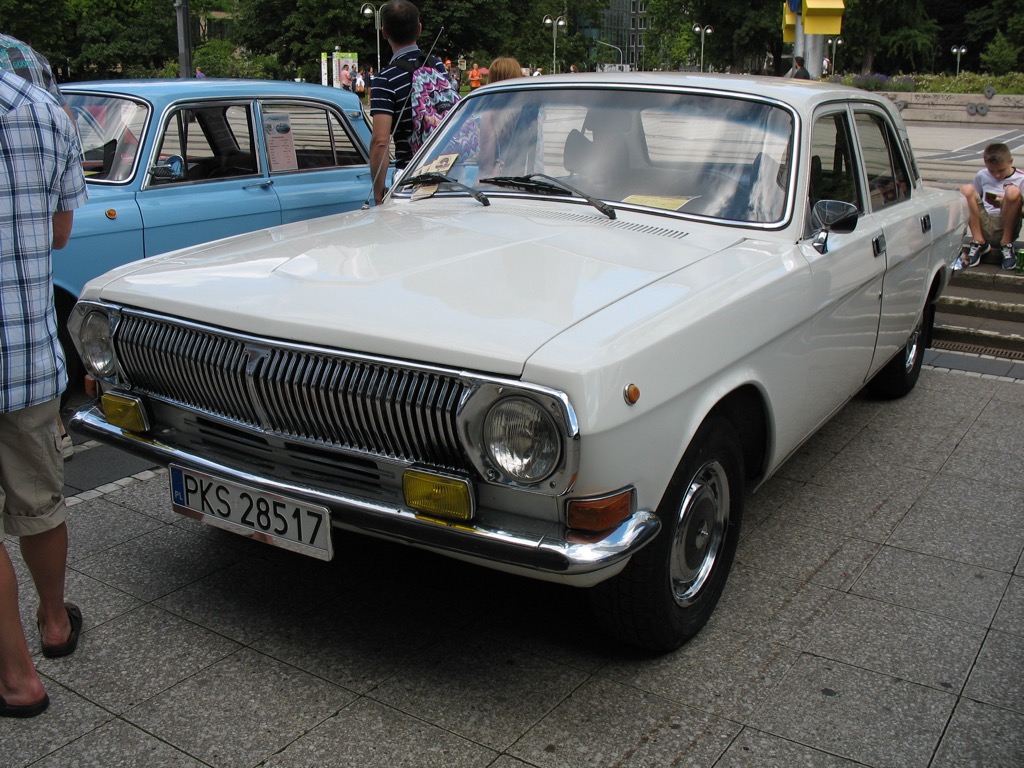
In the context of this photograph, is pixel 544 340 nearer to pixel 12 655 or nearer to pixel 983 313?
pixel 12 655

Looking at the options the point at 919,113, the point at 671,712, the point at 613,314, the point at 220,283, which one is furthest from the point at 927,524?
Result: the point at 919,113

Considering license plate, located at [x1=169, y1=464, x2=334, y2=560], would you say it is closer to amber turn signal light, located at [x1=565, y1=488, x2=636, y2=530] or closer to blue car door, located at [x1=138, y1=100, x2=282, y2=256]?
amber turn signal light, located at [x1=565, y1=488, x2=636, y2=530]

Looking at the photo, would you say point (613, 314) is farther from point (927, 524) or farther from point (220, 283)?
point (927, 524)

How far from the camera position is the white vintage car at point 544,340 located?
270 centimetres

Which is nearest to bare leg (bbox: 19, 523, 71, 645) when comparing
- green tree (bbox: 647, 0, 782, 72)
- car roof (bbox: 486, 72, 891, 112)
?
car roof (bbox: 486, 72, 891, 112)

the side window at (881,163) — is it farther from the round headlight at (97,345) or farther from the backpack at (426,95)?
the round headlight at (97,345)

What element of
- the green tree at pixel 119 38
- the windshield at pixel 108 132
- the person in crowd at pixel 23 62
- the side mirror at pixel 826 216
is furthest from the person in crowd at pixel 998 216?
the green tree at pixel 119 38

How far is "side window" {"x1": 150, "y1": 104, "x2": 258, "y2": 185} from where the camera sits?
20.7 feet

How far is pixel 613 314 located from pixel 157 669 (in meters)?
1.77

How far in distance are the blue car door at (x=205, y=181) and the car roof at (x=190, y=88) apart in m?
0.08

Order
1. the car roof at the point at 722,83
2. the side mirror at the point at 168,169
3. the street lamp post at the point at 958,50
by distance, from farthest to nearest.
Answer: the street lamp post at the point at 958,50 → the side mirror at the point at 168,169 → the car roof at the point at 722,83

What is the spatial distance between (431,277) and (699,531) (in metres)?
1.19

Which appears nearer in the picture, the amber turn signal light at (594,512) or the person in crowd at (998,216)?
the amber turn signal light at (594,512)

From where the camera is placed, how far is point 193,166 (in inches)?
258
